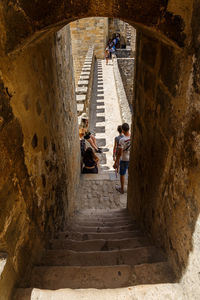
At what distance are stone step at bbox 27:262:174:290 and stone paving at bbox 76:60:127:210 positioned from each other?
2783 mm

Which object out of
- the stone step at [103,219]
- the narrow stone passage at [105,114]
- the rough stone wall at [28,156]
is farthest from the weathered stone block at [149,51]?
the narrow stone passage at [105,114]

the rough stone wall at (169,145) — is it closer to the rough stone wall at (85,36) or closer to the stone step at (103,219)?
the stone step at (103,219)

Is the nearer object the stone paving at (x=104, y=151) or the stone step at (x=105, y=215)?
the stone step at (x=105, y=215)

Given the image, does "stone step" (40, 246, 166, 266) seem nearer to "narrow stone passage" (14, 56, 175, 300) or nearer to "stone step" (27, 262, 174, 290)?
"narrow stone passage" (14, 56, 175, 300)

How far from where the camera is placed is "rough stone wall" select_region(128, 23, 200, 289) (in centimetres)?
130

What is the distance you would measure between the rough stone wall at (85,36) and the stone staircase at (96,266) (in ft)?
46.6

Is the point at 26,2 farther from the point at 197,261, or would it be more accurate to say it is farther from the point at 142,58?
the point at 197,261

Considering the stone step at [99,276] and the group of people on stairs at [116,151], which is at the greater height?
the stone step at [99,276]

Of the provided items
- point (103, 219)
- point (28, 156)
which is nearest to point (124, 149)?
point (103, 219)

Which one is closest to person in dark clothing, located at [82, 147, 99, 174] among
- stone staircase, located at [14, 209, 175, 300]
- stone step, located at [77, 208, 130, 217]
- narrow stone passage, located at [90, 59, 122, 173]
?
narrow stone passage, located at [90, 59, 122, 173]

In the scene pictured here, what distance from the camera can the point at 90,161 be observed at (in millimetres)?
5344

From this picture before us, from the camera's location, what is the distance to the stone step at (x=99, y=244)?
231 cm

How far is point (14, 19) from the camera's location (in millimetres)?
1236

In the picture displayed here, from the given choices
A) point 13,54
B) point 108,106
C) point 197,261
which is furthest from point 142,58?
point 108,106
